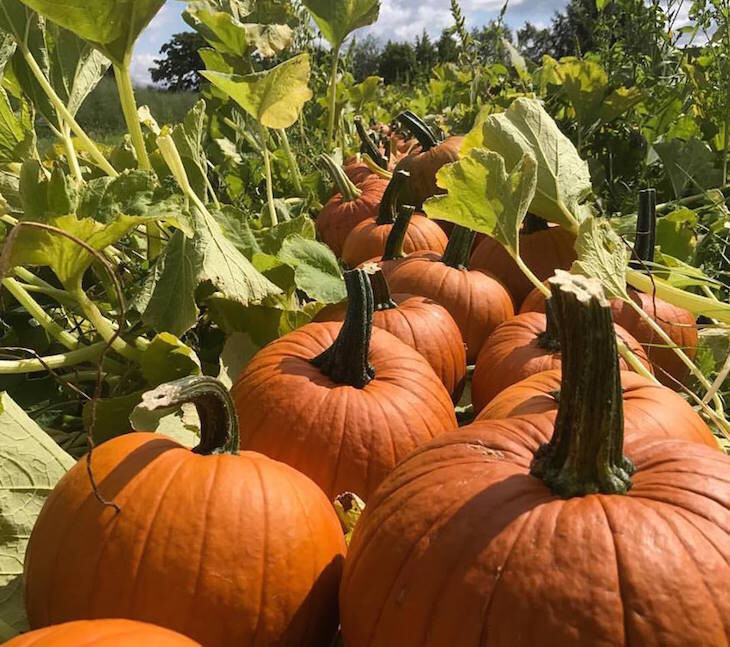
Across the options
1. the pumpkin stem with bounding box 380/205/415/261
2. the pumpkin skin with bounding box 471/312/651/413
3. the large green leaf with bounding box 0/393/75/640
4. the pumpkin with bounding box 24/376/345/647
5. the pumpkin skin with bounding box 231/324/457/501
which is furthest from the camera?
the pumpkin stem with bounding box 380/205/415/261

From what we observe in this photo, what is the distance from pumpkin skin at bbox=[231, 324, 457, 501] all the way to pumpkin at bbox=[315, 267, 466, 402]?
1.13 ft

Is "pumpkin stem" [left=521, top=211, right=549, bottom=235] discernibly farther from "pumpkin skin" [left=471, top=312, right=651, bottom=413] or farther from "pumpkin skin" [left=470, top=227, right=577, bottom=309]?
"pumpkin skin" [left=471, top=312, right=651, bottom=413]

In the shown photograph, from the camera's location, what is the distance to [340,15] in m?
3.16

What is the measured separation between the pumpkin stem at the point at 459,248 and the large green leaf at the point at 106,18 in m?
1.08

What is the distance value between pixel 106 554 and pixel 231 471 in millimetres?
213

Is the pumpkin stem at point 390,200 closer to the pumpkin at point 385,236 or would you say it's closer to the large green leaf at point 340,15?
the pumpkin at point 385,236

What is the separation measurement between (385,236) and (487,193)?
1305mm

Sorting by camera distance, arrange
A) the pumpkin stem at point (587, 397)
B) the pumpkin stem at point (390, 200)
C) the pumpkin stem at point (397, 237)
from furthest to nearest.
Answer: the pumpkin stem at point (390, 200) < the pumpkin stem at point (397, 237) < the pumpkin stem at point (587, 397)

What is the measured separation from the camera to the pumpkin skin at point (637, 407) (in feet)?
4.42

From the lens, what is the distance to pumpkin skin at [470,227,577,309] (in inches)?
98.9

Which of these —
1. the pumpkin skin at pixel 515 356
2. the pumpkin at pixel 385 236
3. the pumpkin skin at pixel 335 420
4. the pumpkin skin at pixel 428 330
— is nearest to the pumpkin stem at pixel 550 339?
the pumpkin skin at pixel 515 356

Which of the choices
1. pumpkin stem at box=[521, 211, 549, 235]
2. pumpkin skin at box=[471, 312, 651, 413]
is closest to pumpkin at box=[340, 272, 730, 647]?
pumpkin skin at box=[471, 312, 651, 413]

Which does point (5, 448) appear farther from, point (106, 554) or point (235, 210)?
point (235, 210)

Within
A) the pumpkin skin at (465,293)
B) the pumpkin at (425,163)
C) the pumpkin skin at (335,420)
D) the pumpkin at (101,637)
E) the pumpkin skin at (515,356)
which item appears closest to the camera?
the pumpkin at (101,637)
